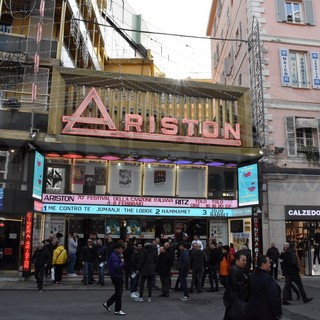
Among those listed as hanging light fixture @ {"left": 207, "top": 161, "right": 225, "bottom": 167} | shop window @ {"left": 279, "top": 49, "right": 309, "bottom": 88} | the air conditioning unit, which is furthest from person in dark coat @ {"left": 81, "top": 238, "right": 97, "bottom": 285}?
shop window @ {"left": 279, "top": 49, "right": 309, "bottom": 88}

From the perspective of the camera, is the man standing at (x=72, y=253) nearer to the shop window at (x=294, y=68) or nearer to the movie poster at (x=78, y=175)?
the movie poster at (x=78, y=175)

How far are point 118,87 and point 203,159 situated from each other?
5287 millimetres

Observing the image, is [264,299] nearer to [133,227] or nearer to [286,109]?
[133,227]

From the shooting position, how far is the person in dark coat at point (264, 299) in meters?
5.59

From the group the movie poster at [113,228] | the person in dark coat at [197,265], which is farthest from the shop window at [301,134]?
the movie poster at [113,228]

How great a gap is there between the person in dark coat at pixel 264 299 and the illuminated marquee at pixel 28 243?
475 inches

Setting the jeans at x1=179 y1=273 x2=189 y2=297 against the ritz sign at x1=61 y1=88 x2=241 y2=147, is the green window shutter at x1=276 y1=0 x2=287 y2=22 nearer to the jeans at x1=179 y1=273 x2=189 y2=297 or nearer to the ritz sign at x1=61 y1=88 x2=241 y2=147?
the ritz sign at x1=61 y1=88 x2=241 y2=147

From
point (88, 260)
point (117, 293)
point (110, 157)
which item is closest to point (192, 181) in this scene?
point (110, 157)

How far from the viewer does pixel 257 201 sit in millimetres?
18359

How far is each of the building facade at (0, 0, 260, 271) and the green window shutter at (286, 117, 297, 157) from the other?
184 cm

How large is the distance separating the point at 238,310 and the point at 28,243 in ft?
39.2

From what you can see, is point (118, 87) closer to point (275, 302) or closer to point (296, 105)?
point (296, 105)

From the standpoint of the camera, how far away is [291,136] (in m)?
20.2

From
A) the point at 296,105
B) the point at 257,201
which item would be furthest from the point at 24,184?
the point at 296,105
